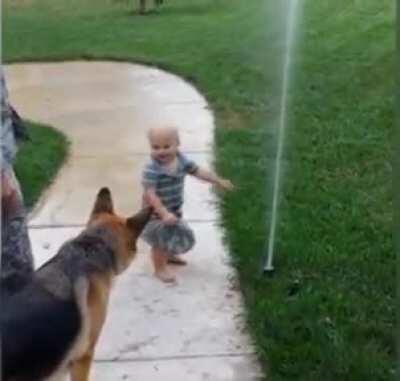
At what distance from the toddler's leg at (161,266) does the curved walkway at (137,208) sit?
0.04 meters

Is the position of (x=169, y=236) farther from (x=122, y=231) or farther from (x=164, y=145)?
(x=122, y=231)

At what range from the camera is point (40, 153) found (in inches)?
303

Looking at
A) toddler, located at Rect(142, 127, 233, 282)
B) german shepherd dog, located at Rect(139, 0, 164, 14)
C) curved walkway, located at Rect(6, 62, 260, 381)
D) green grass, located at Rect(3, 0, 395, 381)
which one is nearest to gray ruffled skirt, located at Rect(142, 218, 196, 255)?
toddler, located at Rect(142, 127, 233, 282)

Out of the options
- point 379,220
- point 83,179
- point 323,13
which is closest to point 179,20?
point 323,13

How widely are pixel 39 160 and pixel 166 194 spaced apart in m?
2.39

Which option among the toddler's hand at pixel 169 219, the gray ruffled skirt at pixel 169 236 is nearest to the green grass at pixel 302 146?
the gray ruffled skirt at pixel 169 236

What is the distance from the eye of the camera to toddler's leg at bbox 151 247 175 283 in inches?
212

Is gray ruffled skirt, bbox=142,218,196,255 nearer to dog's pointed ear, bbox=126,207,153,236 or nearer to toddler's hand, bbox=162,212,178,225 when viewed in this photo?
toddler's hand, bbox=162,212,178,225

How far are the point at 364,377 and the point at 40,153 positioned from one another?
377 centimetres

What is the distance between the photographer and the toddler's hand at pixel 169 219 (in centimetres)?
519

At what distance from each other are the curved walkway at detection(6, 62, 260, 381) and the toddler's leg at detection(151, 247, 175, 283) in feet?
0.13

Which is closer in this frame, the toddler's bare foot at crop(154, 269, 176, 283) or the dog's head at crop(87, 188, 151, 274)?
the dog's head at crop(87, 188, 151, 274)

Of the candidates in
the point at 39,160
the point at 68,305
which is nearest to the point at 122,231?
the point at 68,305

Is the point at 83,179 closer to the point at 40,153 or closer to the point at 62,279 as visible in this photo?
the point at 40,153
